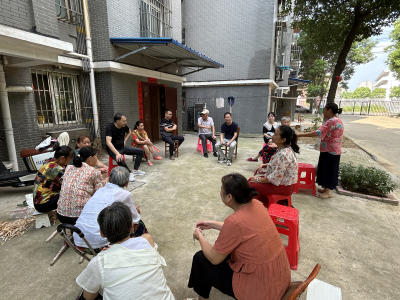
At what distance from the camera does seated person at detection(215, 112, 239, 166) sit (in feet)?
20.7

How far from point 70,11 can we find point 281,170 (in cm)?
688

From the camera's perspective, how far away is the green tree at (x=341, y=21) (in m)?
6.22

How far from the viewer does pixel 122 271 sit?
4.10ft

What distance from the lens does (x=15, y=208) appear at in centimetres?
369

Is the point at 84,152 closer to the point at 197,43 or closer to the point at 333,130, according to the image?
the point at 333,130

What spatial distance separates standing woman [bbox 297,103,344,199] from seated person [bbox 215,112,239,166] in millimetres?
2506

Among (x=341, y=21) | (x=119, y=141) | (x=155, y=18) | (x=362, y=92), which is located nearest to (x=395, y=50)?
(x=341, y=21)

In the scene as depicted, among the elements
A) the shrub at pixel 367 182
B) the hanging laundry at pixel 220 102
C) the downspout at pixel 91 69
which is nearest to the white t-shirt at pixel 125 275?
the shrub at pixel 367 182

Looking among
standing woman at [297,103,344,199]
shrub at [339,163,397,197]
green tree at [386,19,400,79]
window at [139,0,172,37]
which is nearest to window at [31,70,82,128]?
window at [139,0,172,37]

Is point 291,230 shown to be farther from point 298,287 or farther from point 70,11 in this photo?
point 70,11

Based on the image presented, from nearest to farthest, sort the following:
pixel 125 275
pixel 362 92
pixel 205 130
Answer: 1. pixel 125 275
2. pixel 205 130
3. pixel 362 92

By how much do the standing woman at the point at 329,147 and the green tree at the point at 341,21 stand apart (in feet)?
13.1

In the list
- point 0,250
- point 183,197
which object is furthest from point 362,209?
point 0,250

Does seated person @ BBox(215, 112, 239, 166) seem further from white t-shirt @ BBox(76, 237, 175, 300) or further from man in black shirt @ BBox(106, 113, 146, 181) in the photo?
white t-shirt @ BBox(76, 237, 175, 300)
